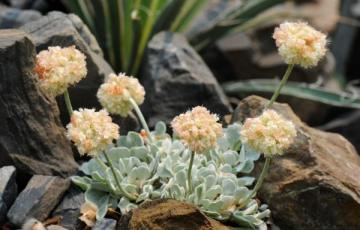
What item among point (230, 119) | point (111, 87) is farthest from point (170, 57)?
point (111, 87)

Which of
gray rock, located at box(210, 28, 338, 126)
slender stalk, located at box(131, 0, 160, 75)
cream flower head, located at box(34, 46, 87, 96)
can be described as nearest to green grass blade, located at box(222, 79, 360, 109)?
slender stalk, located at box(131, 0, 160, 75)

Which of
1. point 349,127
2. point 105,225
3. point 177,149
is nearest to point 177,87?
point 177,149

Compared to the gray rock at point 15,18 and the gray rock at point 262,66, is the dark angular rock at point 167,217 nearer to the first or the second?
the gray rock at point 15,18

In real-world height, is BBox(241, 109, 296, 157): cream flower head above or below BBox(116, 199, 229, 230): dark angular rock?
above

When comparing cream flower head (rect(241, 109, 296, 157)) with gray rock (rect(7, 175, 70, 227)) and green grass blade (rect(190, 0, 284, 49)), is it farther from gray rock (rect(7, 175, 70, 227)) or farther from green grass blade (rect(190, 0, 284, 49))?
green grass blade (rect(190, 0, 284, 49))

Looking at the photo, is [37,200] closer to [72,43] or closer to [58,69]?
[58,69]

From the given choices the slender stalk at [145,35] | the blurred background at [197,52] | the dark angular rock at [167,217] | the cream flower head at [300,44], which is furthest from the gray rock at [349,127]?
the dark angular rock at [167,217]

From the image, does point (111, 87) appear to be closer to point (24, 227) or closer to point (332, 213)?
point (24, 227)
